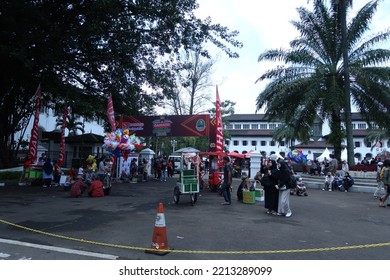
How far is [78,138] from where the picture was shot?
89.0 feet

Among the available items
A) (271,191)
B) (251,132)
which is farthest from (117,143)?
(251,132)

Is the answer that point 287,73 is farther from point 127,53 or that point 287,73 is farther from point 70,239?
point 70,239

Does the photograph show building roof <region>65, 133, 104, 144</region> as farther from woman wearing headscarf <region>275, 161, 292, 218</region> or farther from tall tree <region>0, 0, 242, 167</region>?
woman wearing headscarf <region>275, 161, 292, 218</region>

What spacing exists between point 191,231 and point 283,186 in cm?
360

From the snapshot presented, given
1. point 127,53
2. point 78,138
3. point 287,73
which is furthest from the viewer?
point 78,138

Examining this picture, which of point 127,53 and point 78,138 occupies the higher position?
point 127,53

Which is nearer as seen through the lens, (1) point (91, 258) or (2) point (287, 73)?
(1) point (91, 258)

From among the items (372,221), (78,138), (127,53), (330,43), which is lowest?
(372,221)

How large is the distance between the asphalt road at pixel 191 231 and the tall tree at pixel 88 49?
7996 millimetres

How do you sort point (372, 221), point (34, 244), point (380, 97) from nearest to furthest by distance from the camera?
1. point (34, 244)
2. point (372, 221)
3. point (380, 97)

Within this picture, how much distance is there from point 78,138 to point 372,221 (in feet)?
77.4

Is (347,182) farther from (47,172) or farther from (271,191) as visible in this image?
(47,172)

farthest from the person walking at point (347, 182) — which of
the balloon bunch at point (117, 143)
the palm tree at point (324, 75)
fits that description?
the balloon bunch at point (117, 143)
